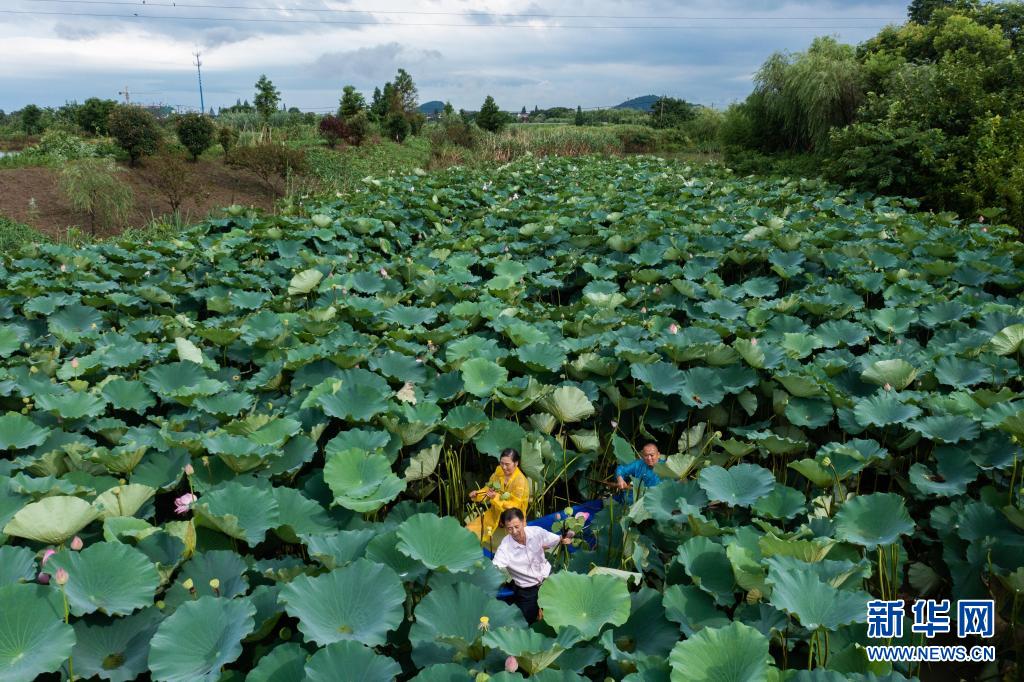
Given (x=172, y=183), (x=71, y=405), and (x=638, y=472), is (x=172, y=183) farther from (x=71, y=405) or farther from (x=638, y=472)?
(x=638, y=472)

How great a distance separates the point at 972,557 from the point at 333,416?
8.25 feet

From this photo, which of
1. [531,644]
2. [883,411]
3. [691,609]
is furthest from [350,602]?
[883,411]

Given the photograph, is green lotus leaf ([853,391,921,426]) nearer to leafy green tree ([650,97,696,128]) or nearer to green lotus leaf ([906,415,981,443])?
green lotus leaf ([906,415,981,443])

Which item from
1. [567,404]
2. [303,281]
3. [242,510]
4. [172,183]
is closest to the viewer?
[242,510]

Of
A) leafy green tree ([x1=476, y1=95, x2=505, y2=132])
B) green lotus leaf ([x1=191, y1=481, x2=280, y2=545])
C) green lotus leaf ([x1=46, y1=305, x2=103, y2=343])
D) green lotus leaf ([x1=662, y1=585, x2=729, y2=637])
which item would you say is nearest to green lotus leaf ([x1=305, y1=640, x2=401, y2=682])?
green lotus leaf ([x1=191, y1=481, x2=280, y2=545])

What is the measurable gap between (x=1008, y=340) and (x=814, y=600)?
2612mm

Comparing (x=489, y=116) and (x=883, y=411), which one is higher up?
(x=489, y=116)

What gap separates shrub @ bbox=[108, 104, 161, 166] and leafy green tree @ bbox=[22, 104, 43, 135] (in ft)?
48.6

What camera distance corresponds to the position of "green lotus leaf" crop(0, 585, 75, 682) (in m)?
1.55

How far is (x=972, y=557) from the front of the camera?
2303 millimetres

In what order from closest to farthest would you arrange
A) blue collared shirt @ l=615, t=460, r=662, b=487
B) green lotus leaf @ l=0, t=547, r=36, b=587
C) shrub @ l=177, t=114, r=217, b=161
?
green lotus leaf @ l=0, t=547, r=36, b=587
blue collared shirt @ l=615, t=460, r=662, b=487
shrub @ l=177, t=114, r=217, b=161

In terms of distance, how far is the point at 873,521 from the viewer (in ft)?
7.18

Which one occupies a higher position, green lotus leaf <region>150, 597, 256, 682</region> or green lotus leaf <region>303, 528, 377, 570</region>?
green lotus leaf <region>303, 528, 377, 570</region>

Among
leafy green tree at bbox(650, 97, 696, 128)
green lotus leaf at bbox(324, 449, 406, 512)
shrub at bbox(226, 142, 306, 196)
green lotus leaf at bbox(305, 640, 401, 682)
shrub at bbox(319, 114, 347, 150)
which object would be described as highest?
leafy green tree at bbox(650, 97, 696, 128)
